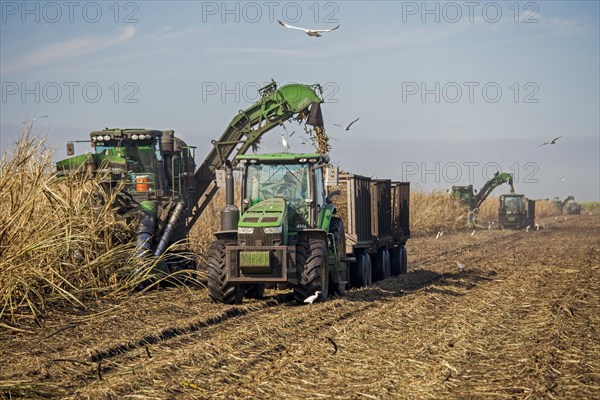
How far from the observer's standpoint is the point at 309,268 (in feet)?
44.2

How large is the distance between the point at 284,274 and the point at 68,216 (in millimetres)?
3432

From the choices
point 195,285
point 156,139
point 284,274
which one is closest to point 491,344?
point 284,274

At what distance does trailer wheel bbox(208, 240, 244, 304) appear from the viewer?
44.1 feet

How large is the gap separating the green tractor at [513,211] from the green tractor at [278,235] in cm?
3465

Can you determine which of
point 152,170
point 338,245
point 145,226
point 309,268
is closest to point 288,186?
point 338,245

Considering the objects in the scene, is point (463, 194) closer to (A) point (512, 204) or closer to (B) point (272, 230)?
(A) point (512, 204)

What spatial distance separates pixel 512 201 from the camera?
48969 mm

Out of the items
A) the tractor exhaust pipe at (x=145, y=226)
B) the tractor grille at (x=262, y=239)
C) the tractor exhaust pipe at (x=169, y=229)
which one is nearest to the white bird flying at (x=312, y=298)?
the tractor grille at (x=262, y=239)

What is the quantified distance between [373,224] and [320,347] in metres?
9.92

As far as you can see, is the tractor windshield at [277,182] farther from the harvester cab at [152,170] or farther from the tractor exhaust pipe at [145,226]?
the harvester cab at [152,170]

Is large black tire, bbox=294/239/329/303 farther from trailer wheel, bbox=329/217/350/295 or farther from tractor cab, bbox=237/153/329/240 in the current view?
trailer wheel, bbox=329/217/350/295

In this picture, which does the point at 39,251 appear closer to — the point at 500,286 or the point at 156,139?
the point at 156,139

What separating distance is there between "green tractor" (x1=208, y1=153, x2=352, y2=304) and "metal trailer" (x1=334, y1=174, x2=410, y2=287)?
6.25ft

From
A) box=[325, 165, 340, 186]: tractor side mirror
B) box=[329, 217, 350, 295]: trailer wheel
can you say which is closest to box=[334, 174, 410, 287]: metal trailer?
box=[329, 217, 350, 295]: trailer wheel
